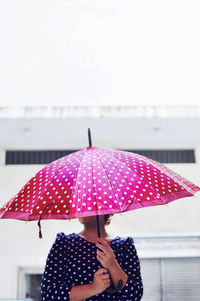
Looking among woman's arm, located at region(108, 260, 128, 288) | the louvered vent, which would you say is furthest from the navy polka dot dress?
the louvered vent

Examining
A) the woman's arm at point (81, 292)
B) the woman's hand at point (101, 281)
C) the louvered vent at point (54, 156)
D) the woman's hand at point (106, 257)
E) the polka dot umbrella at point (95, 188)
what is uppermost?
the louvered vent at point (54, 156)

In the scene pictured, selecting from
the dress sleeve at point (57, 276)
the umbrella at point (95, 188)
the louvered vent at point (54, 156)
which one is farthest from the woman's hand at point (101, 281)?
the louvered vent at point (54, 156)

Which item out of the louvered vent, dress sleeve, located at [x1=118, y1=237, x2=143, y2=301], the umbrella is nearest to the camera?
the umbrella

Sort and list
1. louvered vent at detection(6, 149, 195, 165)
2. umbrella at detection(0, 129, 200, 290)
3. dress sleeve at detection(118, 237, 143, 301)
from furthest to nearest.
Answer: louvered vent at detection(6, 149, 195, 165)
dress sleeve at detection(118, 237, 143, 301)
umbrella at detection(0, 129, 200, 290)

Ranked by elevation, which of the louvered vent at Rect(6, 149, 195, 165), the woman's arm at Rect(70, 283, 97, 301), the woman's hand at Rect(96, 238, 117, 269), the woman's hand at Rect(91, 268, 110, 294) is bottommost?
the woman's arm at Rect(70, 283, 97, 301)

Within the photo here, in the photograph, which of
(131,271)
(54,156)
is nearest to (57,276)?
(131,271)

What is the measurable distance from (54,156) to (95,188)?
400cm

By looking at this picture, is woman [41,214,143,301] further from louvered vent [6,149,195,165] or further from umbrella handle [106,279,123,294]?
louvered vent [6,149,195,165]

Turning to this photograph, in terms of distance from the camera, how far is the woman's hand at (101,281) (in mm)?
1173

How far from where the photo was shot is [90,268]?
1293 millimetres

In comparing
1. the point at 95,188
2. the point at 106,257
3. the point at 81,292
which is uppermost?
the point at 95,188

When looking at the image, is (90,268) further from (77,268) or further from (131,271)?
(131,271)

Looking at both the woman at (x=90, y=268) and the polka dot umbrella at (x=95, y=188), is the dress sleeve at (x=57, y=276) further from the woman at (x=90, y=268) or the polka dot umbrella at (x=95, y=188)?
the polka dot umbrella at (x=95, y=188)

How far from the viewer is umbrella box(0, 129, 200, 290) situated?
1156mm
